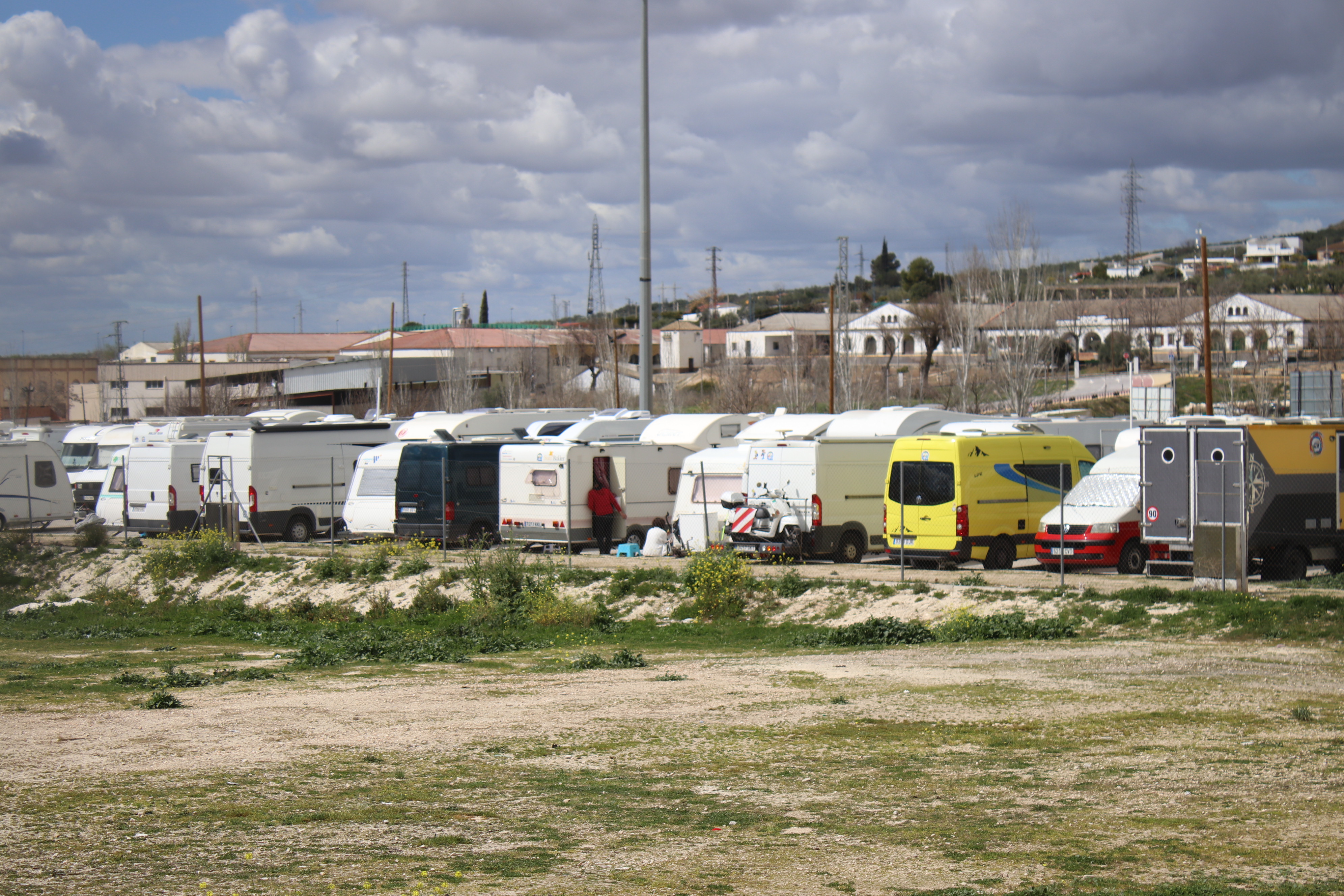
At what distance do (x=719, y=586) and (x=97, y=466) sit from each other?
106ft

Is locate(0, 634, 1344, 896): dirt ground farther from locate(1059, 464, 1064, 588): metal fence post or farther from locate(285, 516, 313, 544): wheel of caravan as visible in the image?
locate(285, 516, 313, 544): wheel of caravan

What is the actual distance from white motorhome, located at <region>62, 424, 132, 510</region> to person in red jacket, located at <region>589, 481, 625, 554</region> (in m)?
20.9

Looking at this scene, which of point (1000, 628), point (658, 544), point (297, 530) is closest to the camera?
point (1000, 628)

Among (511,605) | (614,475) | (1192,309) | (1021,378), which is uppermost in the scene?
(1192,309)

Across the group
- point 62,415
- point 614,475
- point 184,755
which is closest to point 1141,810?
point 184,755

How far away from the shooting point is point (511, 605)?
68.5 ft

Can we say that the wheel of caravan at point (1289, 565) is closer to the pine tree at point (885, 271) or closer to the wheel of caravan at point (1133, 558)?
the wheel of caravan at point (1133, 558)

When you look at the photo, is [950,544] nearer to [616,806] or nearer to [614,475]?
[614,475]

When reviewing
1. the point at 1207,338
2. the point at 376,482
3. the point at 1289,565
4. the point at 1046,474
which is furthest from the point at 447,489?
the point at 1207,338

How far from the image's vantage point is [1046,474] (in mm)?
22656

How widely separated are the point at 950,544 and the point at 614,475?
8.18m

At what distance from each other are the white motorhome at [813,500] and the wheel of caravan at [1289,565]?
714 cm

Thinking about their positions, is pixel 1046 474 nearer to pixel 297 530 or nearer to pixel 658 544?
pixel 658 544

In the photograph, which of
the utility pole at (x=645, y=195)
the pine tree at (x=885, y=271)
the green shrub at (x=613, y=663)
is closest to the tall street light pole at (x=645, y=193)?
the utility pole at (x=645, y=195)
